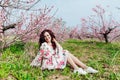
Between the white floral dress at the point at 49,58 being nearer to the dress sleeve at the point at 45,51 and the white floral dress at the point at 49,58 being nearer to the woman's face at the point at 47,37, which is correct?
the dress sleeve at the point at 45,51

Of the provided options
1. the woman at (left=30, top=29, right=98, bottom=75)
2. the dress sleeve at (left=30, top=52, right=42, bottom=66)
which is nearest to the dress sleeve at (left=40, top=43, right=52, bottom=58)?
the woman at (left=30, top=29, right=98, bottom=75)

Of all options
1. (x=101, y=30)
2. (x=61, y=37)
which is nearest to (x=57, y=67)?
(x=61, y=37)

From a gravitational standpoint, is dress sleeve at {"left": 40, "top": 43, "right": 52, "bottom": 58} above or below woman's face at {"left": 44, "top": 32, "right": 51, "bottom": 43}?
below

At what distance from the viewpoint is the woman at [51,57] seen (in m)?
11.0

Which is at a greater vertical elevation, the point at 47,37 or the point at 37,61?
the point at 47,37

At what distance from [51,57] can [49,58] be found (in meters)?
0.10

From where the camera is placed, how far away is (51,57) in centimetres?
1110

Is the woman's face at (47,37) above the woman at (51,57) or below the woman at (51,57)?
above

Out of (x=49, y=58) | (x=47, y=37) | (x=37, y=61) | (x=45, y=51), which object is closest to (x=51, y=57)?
(x=49, y=58)

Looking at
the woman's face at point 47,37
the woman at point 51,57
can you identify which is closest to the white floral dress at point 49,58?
the woman at point 51,57

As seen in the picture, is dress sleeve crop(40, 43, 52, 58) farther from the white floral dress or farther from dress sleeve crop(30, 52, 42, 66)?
dress sleeve crop(30, 52, 42, 66)

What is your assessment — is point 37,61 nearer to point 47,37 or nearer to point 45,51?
point 45,51

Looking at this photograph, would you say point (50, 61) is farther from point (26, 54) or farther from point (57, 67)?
point (26, 54)

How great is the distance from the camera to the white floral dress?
11.0 m
